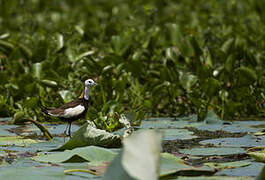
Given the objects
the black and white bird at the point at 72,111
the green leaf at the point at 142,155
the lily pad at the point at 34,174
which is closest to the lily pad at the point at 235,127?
the black and white bird at the point at 72,111

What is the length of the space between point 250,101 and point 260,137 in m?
1.05

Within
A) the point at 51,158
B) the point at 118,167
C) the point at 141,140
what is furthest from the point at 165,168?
the point at 141,140

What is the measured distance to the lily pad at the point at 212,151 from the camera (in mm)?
1668

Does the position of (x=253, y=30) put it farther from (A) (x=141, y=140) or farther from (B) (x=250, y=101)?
(A) (x=141, y=140)

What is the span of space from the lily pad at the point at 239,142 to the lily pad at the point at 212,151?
138 mm

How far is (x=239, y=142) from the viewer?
1.96 metres

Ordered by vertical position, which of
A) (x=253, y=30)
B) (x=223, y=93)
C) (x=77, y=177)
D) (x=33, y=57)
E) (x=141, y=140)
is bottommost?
(x=77, y=177)

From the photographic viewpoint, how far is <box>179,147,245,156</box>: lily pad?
1.67 m

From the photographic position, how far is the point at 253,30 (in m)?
4.26

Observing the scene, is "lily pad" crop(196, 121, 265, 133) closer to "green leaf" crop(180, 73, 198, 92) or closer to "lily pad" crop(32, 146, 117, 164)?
"green leaf" crop(180, 73, 198, 92)

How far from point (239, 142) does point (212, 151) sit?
291mm

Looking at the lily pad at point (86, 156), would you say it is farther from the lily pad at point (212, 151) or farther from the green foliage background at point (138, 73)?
the green foliage background at point (138, 73)

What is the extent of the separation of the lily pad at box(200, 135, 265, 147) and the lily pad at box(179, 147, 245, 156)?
0.14 meters

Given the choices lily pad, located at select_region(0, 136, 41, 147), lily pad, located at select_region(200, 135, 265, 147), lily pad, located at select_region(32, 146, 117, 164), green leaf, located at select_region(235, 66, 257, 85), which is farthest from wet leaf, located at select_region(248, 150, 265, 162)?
→ green leaf, located at select_region(235, 66, 257, 85)
